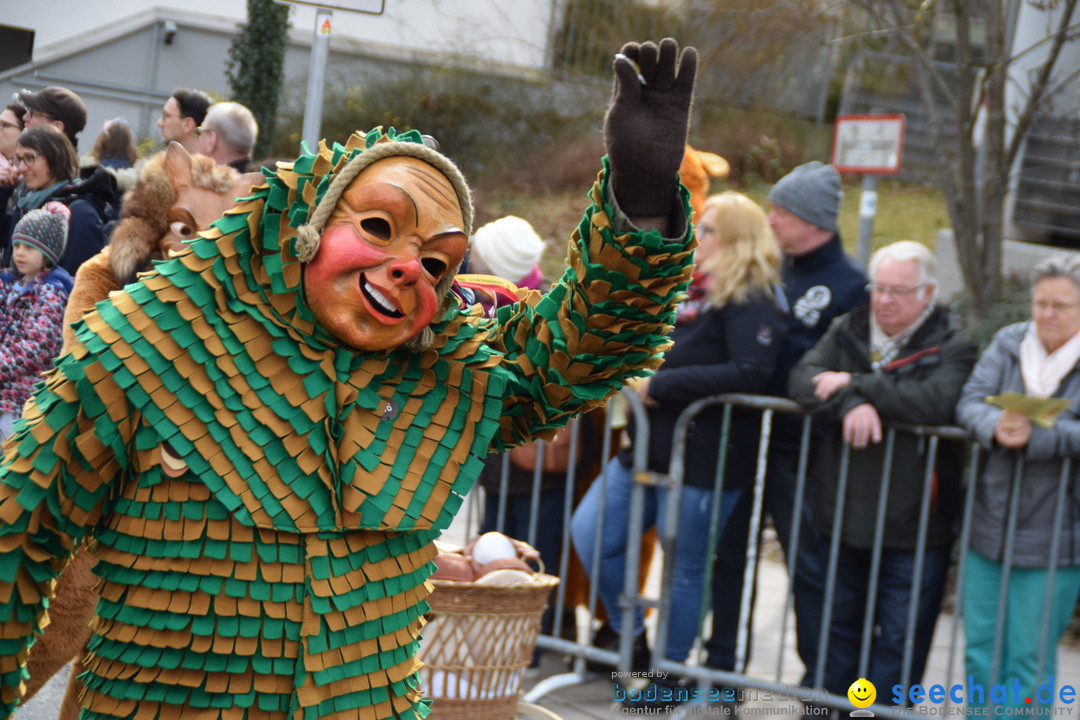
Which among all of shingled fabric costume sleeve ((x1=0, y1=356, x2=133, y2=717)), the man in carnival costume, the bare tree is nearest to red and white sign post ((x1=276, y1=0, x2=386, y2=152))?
the man in carnival costume

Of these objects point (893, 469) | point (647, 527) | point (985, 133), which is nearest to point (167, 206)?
point (647, 527)

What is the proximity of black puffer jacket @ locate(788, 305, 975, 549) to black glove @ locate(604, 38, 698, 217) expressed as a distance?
100 inches

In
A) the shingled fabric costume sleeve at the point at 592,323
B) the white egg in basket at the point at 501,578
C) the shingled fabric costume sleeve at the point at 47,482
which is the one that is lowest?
the white egg in basket at the point at 501,578

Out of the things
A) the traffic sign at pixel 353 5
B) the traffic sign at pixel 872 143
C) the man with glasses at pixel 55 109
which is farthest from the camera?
the man with glasses at pixel 55 109

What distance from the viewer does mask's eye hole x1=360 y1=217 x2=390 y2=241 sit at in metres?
2.12

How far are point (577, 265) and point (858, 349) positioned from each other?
256 centimetres

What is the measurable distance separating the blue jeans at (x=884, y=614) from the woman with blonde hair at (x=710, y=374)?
1.78 feet

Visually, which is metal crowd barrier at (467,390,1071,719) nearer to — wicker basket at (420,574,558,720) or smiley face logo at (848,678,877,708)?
smiley face logo at (848,678,877,708)

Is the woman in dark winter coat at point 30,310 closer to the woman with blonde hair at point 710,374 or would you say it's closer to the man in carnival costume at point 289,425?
the woman with blonde hair at point 710,374

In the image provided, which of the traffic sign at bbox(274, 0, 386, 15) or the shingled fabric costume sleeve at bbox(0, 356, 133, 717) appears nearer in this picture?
the shingled fabric costume sleeve at bbox(0, 356, 133, 717)

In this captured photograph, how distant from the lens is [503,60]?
16.4 metres

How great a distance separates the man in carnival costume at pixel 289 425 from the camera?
2033 mm

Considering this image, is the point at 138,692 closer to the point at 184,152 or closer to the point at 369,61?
the point at 184,152

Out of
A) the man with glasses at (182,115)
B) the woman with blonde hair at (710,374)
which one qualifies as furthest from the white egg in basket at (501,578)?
the man with glasses at (182,115)
